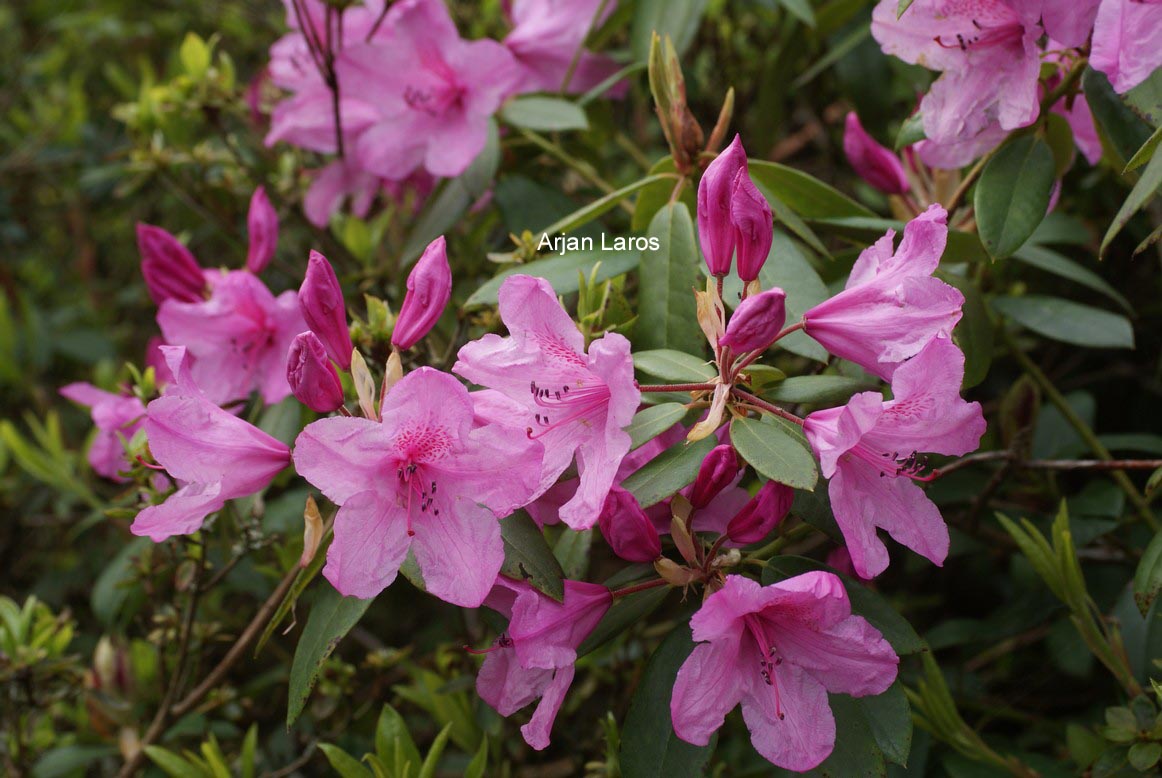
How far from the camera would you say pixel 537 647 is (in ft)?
2.78

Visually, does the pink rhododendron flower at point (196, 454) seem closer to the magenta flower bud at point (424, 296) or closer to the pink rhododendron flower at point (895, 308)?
the magenta flower bud at point (424, 296)

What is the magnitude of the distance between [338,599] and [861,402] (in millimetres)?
487

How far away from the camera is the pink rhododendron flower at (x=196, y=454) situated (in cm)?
85

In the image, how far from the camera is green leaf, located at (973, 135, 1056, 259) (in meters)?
1.00

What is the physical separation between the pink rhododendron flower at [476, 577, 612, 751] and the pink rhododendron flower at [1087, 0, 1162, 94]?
647 mm

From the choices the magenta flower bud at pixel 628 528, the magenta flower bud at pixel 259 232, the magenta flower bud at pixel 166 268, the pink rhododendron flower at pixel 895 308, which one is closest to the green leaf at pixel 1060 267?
the pink rhododendron flower at pixel 895 308

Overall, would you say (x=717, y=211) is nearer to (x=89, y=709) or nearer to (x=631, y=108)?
(x=89, y=709)

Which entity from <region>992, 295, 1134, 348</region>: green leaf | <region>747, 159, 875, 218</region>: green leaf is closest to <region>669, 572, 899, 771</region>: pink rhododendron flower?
<region>747, 159, 875, 218</region>: green leaf

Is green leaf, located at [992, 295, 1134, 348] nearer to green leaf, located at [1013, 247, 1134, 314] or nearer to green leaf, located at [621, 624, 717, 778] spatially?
green leaf, located at [1013, 247, 1134, 314]

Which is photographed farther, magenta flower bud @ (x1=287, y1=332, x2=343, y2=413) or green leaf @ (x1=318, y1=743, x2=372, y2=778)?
green leaf @ (x1=318, y1=743, x2=372, y2=778)

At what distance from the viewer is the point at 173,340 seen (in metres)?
1.25

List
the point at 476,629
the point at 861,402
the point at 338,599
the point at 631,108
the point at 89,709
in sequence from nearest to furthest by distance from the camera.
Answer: the point at 861,402 → the point at 338,599 → the point at 89,709 → the point at 476,629 → the point at 631,108

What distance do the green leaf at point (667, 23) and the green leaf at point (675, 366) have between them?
0.64m

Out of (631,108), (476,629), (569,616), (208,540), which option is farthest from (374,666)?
(631,108)
